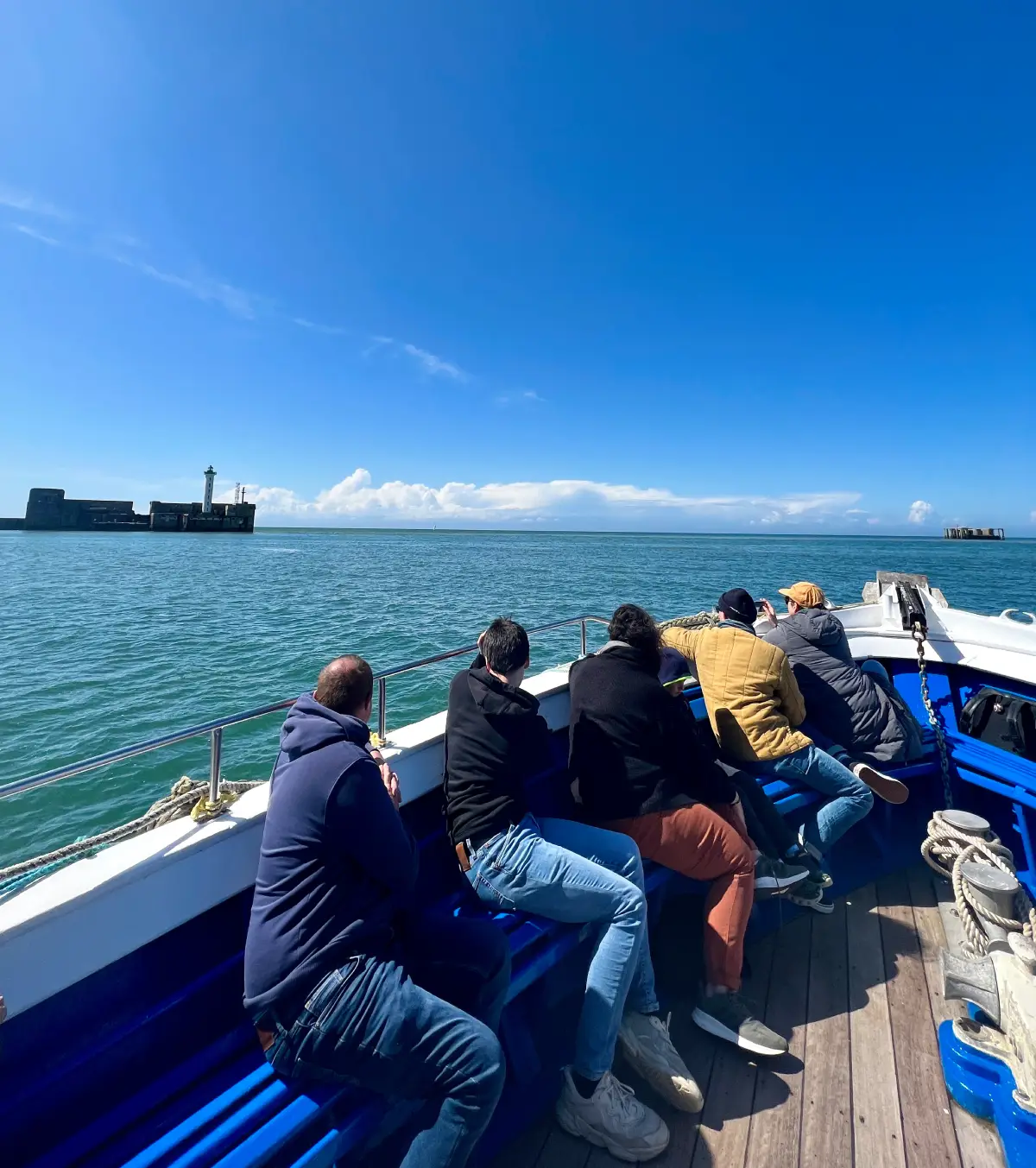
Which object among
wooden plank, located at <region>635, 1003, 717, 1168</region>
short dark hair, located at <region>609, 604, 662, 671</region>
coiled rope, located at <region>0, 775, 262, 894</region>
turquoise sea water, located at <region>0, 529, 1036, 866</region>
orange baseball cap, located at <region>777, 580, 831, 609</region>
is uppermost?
orange baseball cap, located at <region>777, 580, 831, 609</region>

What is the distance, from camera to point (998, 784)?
10.9 ft

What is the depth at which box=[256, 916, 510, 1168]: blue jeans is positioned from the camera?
150 centimetres

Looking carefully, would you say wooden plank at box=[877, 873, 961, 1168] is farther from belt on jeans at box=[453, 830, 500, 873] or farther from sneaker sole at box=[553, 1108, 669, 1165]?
belt on jeans at box=[453, 830, 500, 873]

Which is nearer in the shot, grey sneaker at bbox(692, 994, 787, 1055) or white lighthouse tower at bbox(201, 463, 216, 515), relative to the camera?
grey sneaker at bbox(692, 994, 787, 1055)

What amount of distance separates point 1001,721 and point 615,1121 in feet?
14.2

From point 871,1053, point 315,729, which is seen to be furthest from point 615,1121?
point 315,729

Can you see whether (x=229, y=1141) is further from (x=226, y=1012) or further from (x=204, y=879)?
(x=204, y=879)

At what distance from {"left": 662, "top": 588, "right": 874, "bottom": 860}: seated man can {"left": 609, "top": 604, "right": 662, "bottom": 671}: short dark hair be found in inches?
28.5

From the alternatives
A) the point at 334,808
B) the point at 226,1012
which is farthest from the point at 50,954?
the point at 334,808

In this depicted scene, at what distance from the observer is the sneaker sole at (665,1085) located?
6.64 feet

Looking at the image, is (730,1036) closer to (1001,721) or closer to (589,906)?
(589,906)

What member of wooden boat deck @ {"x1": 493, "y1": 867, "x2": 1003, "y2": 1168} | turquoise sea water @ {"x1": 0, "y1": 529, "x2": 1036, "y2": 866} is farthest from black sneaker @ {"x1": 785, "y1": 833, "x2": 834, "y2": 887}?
turquoise sea water @ {"x1": 0, "y1": 529, "x2": 1036, "y2": 866}

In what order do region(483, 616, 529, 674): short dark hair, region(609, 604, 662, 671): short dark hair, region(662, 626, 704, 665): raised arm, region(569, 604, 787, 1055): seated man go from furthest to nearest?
1. region(662, 626, 704, 665): raised arm
2. region(609, 604, 662, 671): short dark hair
3. region(569, 604, 787, 1055): seated man
4. region(483, 616, 529, 674): short dark hair

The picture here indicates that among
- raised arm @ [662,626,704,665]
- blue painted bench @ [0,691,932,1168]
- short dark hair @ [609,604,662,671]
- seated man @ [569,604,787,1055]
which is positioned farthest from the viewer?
raised arm @ [662,626,704,665]
